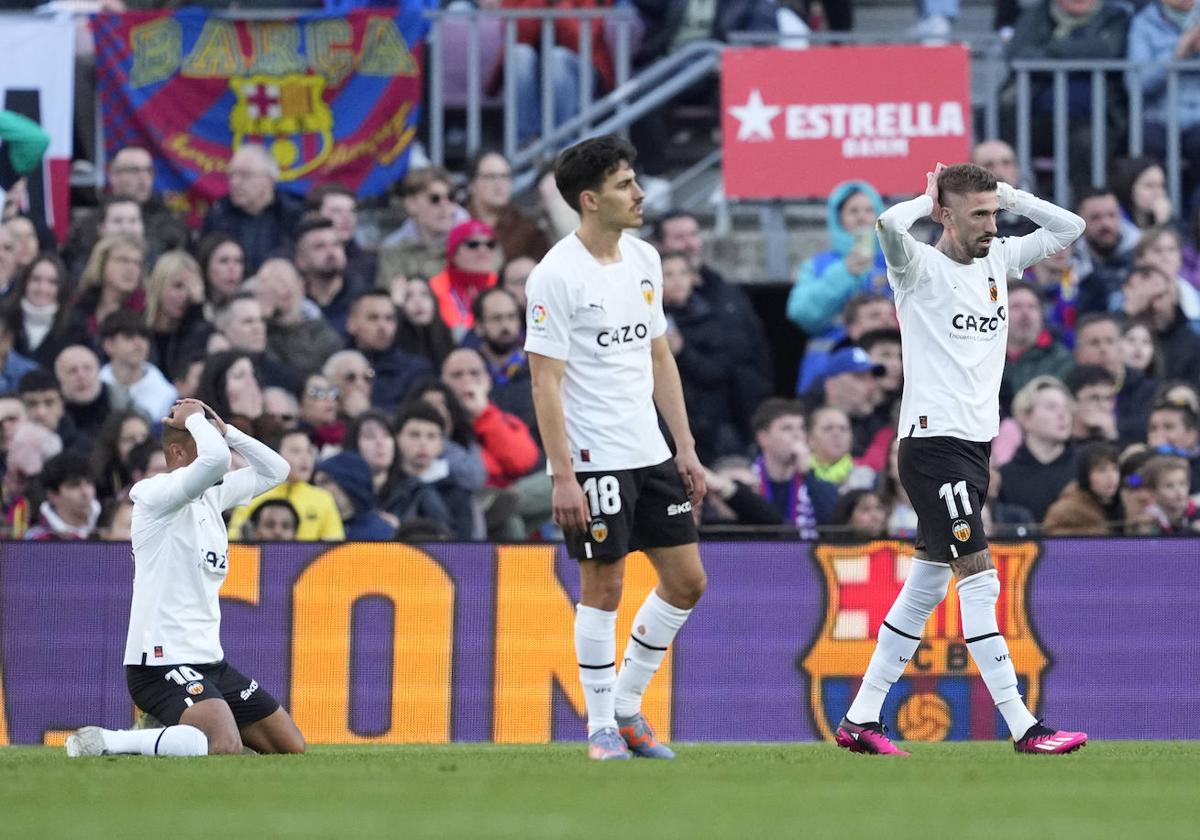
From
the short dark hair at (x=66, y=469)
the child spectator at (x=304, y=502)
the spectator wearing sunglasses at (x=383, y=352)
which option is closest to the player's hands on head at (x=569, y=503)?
the child spectator at (x=304, y=502)

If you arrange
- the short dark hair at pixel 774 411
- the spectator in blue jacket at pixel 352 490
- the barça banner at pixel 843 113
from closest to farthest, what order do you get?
the spectator in blue jacket at pixel 352 490 < the short dark hair at pixel 774 411 < the barça banner at pixel 843 113

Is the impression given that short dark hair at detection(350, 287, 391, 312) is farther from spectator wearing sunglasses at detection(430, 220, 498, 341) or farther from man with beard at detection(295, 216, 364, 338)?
spectator wearing sunglasses at detection(430, 220, 498, 341)

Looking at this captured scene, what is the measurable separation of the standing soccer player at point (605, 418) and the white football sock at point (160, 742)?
68.7 inches

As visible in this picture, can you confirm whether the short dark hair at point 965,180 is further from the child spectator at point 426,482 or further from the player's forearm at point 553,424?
the child spectator at point 426,482

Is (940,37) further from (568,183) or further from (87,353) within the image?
(568,183)

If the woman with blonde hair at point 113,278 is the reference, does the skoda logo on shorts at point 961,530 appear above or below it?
below

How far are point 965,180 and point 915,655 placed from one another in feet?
11.8

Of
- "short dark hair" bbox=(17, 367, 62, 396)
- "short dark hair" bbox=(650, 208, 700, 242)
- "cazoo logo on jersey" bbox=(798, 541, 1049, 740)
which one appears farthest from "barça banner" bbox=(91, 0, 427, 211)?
"cazoo logo on jersey" bbox=(798, 541, 1049, 740)

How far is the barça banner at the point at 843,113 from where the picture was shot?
16.4 metres

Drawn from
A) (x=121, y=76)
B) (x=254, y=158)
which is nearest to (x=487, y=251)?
(x=254, y=158)

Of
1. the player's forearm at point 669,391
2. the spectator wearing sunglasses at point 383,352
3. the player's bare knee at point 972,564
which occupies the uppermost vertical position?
the spectator wearing sunglasses at point 383,352

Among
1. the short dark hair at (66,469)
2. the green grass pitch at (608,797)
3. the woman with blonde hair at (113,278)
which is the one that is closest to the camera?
the green grass pitch at (608,797)

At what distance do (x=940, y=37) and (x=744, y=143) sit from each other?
167 centimetres

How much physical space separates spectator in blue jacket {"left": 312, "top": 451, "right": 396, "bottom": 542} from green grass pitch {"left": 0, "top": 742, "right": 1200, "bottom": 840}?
144 inches
